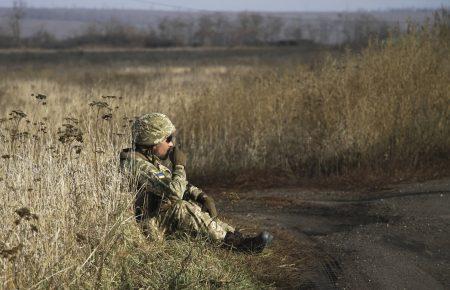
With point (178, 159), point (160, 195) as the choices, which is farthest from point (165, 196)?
point (178, 159)

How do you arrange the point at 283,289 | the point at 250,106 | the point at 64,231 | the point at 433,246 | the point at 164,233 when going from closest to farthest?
the point at 64,231 → the point at 283,289 → the point at 164,233 → the point at 433,246 → the point at 250,106

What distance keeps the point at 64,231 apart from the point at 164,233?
1.19 meters

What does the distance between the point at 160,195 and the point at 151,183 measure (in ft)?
0.45

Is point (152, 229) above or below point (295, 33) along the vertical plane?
above

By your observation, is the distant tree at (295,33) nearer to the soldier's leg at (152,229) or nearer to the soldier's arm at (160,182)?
the soldier's arm at (160,182)

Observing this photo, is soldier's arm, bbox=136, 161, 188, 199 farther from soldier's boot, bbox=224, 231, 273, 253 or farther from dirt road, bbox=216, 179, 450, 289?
dirt road, bbox=216, 179, 450, 289

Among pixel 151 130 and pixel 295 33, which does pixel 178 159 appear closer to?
pixel 151 130

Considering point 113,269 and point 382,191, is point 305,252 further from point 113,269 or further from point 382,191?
point 382,191

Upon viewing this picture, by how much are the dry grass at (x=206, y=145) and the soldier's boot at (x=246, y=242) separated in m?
0.25

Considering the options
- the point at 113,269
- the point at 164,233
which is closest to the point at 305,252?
the point at 164,233

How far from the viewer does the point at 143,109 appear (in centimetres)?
1130

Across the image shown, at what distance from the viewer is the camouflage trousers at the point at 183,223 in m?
5.84

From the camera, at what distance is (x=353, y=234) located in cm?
682

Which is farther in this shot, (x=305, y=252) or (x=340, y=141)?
(x=340, y=141)
